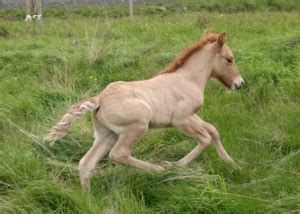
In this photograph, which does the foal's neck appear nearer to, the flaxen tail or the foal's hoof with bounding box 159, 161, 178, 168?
the foal's hoof with bounding box 159, 161, 178, 168

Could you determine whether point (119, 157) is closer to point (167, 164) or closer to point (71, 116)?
point (167, 164)

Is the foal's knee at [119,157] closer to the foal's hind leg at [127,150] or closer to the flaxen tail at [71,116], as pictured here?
the foal's hind leg at [127,150]

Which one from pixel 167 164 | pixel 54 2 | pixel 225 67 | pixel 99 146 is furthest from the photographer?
pixel 54 2

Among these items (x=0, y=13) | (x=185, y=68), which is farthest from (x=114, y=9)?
(x=185, y=68)

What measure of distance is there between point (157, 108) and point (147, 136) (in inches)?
29.3

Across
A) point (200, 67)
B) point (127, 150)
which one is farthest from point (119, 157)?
point (200, 67)

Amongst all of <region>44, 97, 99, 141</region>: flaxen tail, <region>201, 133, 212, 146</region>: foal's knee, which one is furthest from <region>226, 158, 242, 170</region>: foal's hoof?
<region>44, 97, 99, 141</region>: flaxen tail

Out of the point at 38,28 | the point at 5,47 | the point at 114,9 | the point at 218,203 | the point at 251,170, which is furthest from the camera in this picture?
→ the point at 114,9

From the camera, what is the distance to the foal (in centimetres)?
490

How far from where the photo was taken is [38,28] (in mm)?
12711

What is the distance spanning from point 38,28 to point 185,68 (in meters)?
7.64

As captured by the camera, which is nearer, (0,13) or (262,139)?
(262,139)

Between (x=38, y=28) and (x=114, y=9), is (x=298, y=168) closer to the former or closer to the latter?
(x=38, y=28)

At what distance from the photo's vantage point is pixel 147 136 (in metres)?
5.91
